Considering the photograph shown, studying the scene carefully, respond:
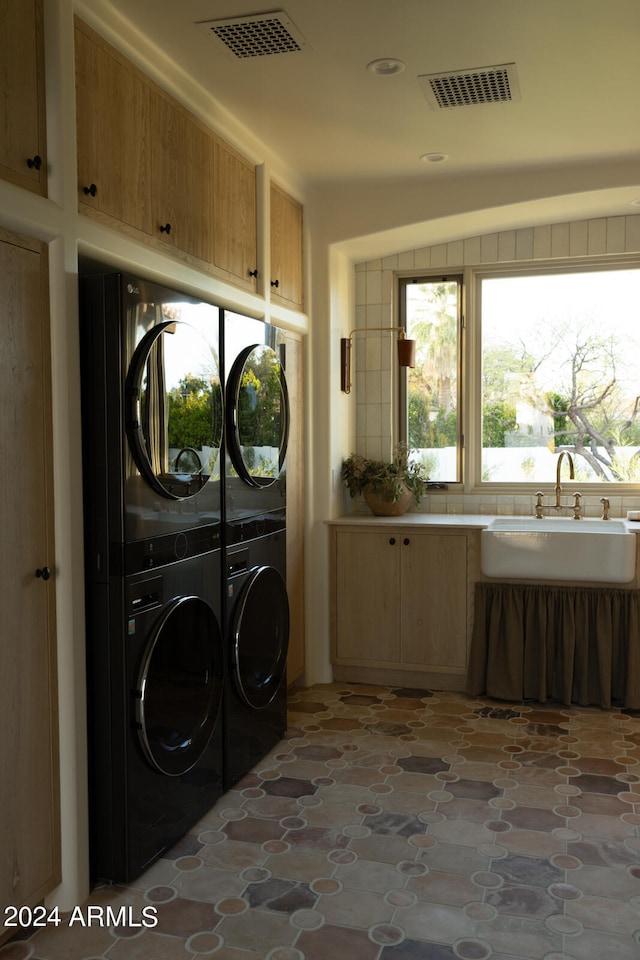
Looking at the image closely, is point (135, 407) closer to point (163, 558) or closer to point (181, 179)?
point (163, 558)

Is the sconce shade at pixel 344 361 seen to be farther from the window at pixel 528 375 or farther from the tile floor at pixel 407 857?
the tile floor at pixel 407 857

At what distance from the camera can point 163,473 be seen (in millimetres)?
2406

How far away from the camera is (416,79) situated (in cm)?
297

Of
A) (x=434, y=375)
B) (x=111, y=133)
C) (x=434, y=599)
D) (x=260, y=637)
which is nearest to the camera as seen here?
(x=111, y=133)

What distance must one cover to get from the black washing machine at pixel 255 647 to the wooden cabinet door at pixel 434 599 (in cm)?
93

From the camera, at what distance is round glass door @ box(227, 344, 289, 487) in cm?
293

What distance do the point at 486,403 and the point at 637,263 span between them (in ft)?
3.62

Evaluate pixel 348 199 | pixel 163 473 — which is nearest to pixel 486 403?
pixel 348 199

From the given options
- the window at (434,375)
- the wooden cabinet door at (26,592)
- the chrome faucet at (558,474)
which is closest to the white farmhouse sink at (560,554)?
the chrome faucet at (558,474)

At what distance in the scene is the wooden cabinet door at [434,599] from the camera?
4.13 meters

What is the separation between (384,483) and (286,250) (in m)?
1.33

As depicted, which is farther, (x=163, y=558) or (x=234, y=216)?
(x=234, y=216)

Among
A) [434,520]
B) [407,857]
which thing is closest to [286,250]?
[434,520]

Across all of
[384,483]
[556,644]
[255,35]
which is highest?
[255,35]
